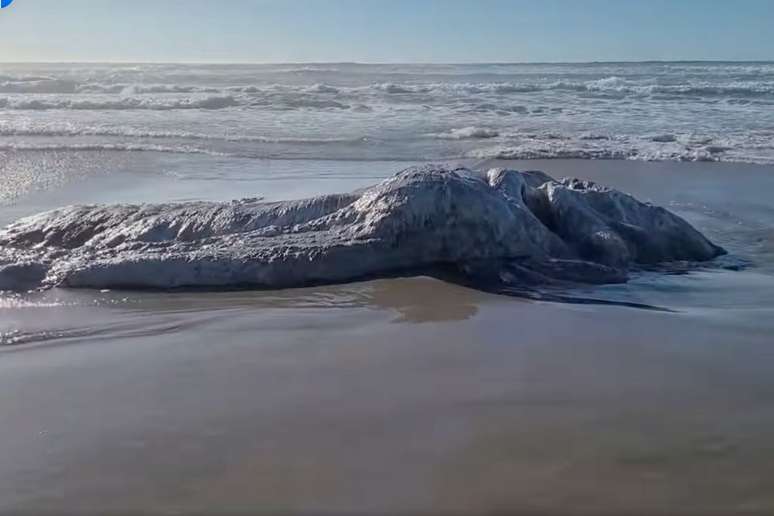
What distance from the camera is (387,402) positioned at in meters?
2.96

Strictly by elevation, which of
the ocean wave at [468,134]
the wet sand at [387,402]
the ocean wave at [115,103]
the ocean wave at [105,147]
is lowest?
the wet sand at [387,402]

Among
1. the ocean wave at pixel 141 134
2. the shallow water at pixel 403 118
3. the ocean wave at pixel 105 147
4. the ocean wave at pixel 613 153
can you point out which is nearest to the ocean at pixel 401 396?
the ocean wave at pixel 613 153

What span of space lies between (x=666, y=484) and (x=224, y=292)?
8.63 feet

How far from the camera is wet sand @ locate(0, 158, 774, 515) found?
92.8 inches

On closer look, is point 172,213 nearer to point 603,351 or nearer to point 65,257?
point 65,257

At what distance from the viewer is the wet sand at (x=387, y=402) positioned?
236 centimetres

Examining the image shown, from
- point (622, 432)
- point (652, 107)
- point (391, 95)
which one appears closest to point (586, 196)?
point (622, 432)

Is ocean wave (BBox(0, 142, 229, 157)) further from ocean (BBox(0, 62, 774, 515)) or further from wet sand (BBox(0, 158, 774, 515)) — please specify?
wet sand (BBox(0, 158, 774, 515))

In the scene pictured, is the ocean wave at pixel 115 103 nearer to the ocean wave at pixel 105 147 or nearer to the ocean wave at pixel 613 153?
the ocean wave at pixel 105 147

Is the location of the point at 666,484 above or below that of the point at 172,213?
below

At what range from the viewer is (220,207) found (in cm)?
518

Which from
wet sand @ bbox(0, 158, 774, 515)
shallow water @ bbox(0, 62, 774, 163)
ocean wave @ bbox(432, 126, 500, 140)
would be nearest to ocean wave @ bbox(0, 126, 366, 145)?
shallow water @ bbox(0, 62, 774, 163)

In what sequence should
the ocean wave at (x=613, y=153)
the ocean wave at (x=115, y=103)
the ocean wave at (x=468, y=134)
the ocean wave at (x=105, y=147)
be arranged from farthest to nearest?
1. the ocean wave at (x=115, y=103)
2. the ocean wave at (x=468, y=134)
3. the ocean wave at (x=105, y=147)
4. the ocean wave at (x=613, y=153)

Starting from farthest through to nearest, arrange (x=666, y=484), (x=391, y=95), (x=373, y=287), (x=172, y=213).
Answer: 1. (x=391, y=95)
2. (x=172, y=213)
3. (x=373, y=287)
4. (x=666, y=484)
